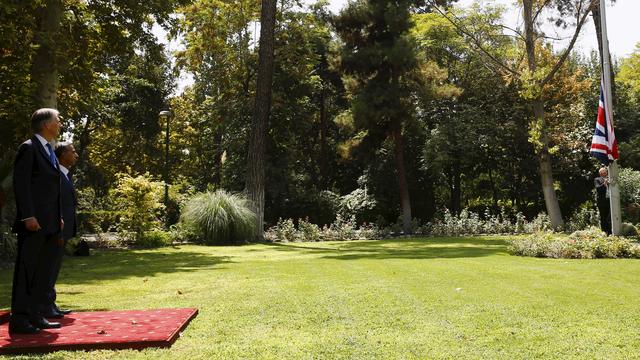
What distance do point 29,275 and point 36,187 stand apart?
744 millimetres

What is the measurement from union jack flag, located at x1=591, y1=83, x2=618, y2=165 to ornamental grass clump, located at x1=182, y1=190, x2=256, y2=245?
10.5 meters

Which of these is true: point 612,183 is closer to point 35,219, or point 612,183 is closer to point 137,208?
point 35,219

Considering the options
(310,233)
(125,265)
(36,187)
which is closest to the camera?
(36,187)

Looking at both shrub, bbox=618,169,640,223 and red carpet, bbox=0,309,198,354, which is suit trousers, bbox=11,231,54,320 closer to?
red carpet, bbox=0,309,198,354

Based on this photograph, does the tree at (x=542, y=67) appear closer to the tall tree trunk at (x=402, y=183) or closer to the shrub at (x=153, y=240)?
the tall tree trunk at (x=402, y=183)

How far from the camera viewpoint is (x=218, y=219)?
17797mm

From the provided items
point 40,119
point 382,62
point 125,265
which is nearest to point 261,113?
point 382,62

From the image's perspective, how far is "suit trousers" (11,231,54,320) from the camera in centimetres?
455

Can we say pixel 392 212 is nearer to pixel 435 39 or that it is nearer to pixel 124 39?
pixel 435 39

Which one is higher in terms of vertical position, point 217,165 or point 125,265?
point 217,165

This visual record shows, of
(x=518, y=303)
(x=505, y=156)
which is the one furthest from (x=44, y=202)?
(x=505, y=156)

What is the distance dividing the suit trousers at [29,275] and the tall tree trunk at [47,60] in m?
9.87

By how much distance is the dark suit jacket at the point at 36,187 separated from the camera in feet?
15.2

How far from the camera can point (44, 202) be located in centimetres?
482
